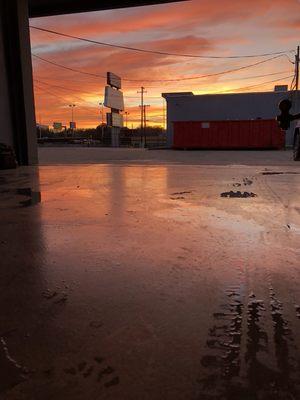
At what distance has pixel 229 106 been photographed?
39.5m

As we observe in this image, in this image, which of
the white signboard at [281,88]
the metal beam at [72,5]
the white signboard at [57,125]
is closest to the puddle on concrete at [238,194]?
the metal beam at [72,5]

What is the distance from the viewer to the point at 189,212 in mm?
4941

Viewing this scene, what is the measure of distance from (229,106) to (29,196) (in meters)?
35.4

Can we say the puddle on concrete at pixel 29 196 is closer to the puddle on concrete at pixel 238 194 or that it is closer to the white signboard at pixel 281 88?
the puddle on concrete at pixel 238 194

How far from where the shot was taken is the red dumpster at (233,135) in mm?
31672

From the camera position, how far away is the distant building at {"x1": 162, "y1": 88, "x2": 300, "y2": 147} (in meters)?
38.8

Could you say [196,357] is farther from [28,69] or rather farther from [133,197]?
[28,69]

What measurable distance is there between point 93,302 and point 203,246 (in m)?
1.37

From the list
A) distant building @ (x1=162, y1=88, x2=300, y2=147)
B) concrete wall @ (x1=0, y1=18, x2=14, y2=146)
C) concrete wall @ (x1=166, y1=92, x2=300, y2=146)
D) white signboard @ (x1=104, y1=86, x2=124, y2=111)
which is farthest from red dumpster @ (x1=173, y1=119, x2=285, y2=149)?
white signboard @ (x1=104, y1=86, x2=124, y2=111)

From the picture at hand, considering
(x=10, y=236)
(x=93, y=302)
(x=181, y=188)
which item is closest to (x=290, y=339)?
(x=93, y=302)

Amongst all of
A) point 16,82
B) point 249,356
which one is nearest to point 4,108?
point 16,82

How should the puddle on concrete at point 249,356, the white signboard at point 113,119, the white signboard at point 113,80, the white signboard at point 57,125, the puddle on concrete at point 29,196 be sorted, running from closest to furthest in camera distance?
the puddle on concrete at point 249,356 < the puddle on concrete at point 29,196 < the white signboard at point 113,80 < the white signboard at point 113,119 < the white signboard at point 57,125

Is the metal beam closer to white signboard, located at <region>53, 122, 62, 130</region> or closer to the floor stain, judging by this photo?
the floor stain

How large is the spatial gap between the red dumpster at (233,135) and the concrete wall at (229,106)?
281 inches
